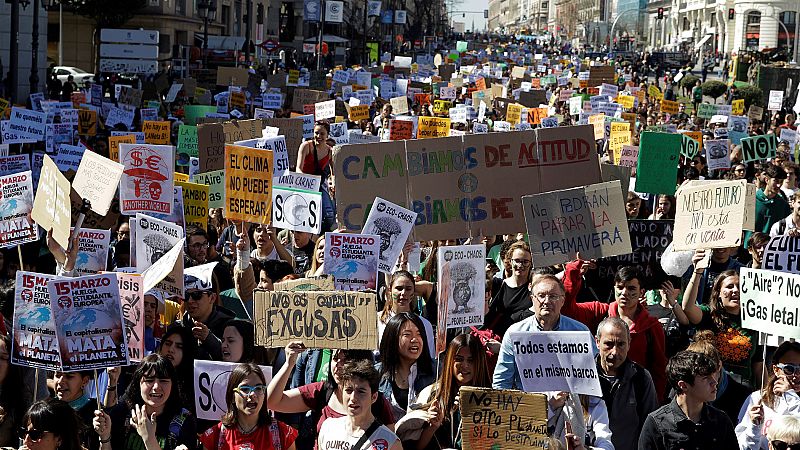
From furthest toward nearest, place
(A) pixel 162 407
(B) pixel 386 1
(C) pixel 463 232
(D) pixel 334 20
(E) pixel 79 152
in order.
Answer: (B) pixel 386 1
(D) pixel 334 20
(E) pixel 79 152
(C) pixel 463 232
(A) pixel 162 407

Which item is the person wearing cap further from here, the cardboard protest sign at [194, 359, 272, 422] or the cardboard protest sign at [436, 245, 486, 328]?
the cardboard protest sign at [436, 245, 486, 328]

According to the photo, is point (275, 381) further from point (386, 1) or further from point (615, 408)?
point (386, 1)

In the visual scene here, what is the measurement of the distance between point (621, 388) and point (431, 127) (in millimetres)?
12220

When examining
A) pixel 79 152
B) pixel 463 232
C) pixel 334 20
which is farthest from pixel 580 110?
pixel 334 20

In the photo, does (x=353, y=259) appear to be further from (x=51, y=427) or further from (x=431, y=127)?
(x=431, y=127)

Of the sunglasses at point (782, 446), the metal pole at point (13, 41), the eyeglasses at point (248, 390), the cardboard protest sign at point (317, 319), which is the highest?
the metal pole at point (13, 41)

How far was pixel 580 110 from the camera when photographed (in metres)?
25.2

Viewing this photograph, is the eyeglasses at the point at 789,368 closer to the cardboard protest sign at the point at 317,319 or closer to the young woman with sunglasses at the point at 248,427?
the cardboard protest sign at the point at 317,319

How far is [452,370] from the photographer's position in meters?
6.28

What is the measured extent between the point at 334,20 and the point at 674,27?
79.0 m

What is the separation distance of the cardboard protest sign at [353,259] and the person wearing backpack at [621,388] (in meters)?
2.35

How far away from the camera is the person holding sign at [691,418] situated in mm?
5906

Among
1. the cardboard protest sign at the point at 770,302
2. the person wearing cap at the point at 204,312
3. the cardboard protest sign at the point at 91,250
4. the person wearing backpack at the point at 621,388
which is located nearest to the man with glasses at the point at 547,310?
the person wearing backpack at the point at 621,388

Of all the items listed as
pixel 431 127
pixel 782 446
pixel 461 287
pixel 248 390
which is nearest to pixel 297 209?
pixel 461 287
